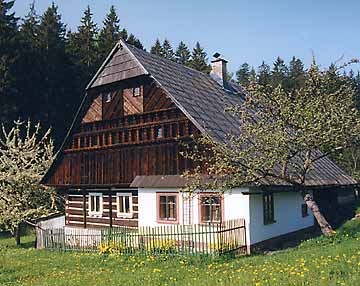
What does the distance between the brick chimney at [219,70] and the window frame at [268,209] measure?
986 cm

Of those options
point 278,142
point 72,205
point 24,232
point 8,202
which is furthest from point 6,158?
point 278,142

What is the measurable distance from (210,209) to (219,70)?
11.5 meters

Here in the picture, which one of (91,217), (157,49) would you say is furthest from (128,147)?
(157,49)

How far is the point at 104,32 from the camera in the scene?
47375mm

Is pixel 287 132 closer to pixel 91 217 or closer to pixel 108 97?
pixel 108 97

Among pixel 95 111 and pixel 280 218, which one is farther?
pixel 95 111

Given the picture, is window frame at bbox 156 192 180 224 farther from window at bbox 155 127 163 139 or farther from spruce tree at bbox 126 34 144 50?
spruce tree at bbox 126 34 144 50

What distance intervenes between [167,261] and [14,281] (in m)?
4.46

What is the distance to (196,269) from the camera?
11914mm

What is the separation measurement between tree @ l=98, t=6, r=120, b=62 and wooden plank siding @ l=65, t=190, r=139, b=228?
2392 cm

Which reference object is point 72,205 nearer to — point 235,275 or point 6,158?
point 6,158

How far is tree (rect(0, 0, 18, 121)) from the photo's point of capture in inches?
1302

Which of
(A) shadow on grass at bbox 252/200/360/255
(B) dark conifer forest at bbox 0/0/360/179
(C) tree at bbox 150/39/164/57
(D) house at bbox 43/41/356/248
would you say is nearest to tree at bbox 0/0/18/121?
(B) dark conifer forest at bbox 0/0/360/179

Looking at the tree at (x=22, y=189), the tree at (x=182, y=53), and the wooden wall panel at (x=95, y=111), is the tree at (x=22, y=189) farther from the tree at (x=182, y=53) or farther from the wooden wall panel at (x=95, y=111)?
the tree at (x=182, y=53)
